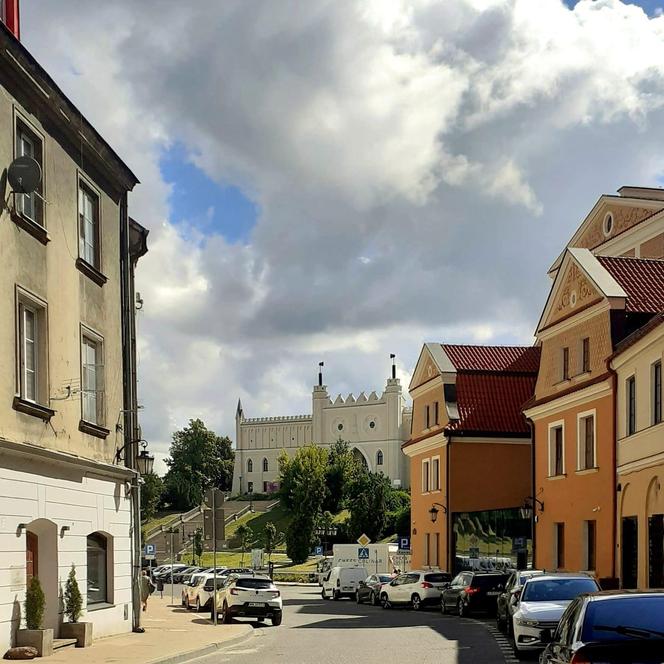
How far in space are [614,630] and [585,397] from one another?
25771 mm

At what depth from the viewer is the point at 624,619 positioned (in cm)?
1045

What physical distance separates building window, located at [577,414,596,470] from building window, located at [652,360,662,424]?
582cm

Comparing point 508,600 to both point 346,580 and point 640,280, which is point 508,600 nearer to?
point 640,280

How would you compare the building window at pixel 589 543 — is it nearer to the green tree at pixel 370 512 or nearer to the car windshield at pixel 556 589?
the car windshield at pixel 556 589

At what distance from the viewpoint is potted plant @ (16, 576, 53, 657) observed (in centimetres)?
1900

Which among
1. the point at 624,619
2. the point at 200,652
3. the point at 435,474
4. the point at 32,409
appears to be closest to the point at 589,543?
the point at 435,474

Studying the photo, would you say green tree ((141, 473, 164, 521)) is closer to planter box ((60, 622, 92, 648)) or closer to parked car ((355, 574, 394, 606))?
parked car ((355, 574, 394, 606))

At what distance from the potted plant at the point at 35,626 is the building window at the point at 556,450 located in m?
22.5

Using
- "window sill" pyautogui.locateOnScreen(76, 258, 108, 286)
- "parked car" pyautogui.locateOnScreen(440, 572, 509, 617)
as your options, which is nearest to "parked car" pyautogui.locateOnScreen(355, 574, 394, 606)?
"parked car" pyautogui.locateOnScreen(440, 572, 509, 617)

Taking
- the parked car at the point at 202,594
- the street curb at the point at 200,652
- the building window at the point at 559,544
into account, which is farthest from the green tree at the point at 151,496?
the street curb at the point at 200,652

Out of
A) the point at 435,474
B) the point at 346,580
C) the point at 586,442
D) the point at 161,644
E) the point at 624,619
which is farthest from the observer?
the point at 346,580

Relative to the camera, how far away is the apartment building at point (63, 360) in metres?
18.9

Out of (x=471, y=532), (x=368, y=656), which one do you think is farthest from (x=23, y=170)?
(x=471, y=532)

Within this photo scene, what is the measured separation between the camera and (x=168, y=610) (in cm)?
4041
